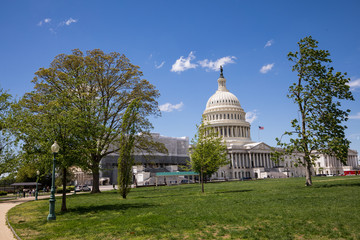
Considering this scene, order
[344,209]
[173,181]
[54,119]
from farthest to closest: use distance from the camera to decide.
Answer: [173,181]
[54,119]
[344,209]

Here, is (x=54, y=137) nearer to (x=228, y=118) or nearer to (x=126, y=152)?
(x=126, y=152)

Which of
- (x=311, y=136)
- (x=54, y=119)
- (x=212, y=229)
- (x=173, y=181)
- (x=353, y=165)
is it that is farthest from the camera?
(x=353, y=165)

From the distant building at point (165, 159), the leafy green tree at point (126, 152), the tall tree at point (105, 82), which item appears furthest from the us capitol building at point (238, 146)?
the leafy green tree at point (126, 152)

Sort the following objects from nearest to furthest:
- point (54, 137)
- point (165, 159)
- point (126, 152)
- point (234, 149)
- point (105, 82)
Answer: point (54, 137) < point (126, 152) < point (105, 82) < point (165, 159) < point (234, 149)

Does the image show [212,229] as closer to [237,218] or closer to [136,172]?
[237,218]

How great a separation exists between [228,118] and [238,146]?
16021 mm

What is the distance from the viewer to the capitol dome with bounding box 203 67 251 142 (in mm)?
130500

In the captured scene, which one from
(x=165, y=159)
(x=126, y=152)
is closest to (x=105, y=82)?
(x=126, y=152)

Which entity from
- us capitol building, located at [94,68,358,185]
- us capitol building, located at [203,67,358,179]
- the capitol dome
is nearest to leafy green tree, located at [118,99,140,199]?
us capitol building, located at [94,68,358,185]

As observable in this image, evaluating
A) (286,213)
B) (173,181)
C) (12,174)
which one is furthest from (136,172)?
(286,213)

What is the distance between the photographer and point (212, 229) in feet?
37.1

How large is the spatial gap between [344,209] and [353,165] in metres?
179

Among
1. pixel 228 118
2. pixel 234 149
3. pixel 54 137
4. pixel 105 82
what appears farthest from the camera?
pixel 228 118

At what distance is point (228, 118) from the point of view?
133 m
